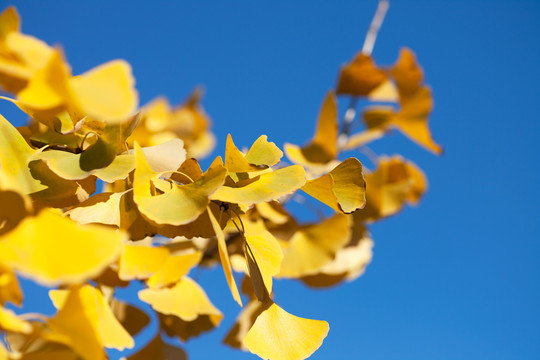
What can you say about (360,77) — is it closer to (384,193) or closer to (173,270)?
(384,193)

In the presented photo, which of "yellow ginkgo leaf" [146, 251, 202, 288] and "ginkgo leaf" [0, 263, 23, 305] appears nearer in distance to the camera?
"ginkgo leaf" [0, 263, 23, 305]

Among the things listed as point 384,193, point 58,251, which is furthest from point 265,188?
point 384,193

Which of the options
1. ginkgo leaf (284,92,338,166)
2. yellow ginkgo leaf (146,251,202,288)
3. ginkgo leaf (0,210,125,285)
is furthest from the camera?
ginkgo leaf (284,92,338,166)

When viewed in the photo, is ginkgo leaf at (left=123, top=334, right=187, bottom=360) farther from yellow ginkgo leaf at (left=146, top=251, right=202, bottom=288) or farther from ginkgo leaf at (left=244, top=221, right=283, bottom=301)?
ginkgo leaf at (left=244, top=221, right=283, bottom=301)

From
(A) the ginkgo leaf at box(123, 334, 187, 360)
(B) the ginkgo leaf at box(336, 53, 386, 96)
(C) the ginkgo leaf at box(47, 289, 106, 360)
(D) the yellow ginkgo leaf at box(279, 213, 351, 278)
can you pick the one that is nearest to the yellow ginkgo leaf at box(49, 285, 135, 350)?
(C) the ginkgo leaf at box(47, 289, 106, 360)

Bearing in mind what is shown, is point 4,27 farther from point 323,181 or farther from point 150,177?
point 323,181

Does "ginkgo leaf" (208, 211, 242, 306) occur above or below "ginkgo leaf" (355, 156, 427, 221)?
below

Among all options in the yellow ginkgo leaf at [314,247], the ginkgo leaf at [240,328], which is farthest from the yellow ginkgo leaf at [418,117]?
the ginkgo leaf at [240,328]

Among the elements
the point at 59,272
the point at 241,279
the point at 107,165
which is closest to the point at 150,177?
the point at 107,165
